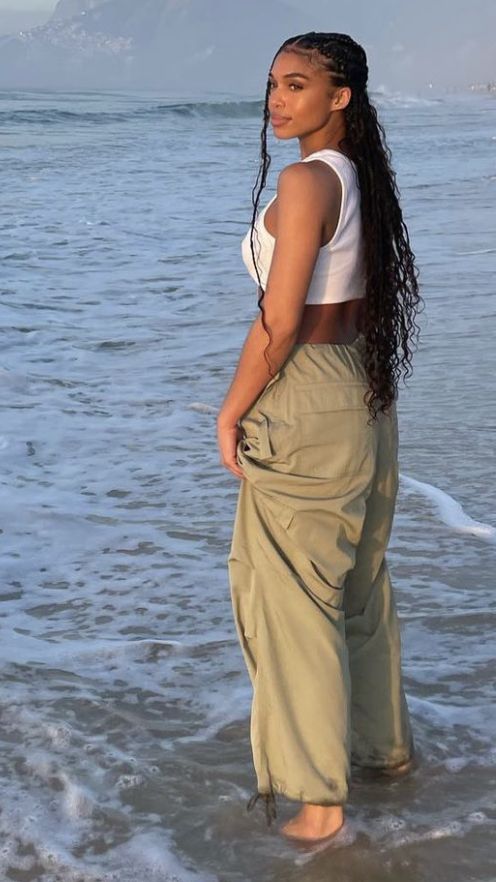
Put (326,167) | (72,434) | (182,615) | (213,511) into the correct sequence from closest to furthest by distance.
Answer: (326,167) < (182,615) < (213,511) < (72,434)

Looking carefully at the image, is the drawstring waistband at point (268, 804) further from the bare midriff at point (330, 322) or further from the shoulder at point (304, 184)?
the shoulder at point (304, 184)

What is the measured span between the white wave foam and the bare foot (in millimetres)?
2148

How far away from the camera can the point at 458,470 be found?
5801 mm

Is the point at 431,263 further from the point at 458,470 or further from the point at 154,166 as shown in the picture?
the point at 154,166

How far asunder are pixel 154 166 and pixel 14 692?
67.2 feet

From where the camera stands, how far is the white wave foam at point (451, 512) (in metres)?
5.01

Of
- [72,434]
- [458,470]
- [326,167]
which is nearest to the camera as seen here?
[326,167]

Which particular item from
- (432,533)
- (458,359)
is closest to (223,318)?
(458,359)

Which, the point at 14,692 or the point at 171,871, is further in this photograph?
the point at 14,692

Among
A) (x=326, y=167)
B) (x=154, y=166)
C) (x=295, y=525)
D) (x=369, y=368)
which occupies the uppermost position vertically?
(x=326, y=167)

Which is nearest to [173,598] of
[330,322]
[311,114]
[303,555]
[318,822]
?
[318,822]

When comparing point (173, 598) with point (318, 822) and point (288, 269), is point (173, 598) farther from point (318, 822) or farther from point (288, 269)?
point (288, 269)

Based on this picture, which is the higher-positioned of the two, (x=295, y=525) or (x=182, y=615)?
(x=295, y=525)

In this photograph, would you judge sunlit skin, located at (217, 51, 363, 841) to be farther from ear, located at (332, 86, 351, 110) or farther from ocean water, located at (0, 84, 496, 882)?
ocean water, located at (0, 84, 496, 882)
